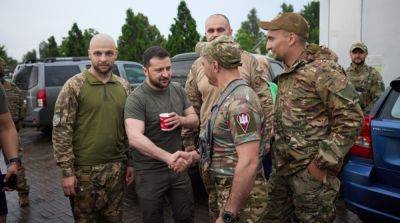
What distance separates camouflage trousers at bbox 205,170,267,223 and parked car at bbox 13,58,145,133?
27.5 feet

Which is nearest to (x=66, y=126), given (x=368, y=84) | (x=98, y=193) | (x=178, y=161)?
(x=98, y=193)

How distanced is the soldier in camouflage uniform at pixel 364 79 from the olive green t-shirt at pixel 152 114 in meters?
4.46

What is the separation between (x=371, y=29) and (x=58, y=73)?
7.97 meters

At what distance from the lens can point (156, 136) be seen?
327cm

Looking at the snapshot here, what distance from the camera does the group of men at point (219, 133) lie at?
2430 mm

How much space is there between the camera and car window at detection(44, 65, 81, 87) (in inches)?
408

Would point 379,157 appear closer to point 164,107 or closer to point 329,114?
point 329,114

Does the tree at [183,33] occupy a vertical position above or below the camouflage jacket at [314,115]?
above

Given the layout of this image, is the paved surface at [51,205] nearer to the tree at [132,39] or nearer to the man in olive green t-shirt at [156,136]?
the man in olive green t-shirt at [156,136]

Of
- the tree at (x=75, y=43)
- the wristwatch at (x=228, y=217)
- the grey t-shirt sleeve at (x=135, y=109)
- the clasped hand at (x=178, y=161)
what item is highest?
the tree at (x=75, y=43)

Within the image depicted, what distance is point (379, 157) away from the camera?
11.5 ft

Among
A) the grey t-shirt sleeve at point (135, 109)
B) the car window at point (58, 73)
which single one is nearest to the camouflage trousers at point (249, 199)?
the grey t-shirt sleeve at point (135, 109)

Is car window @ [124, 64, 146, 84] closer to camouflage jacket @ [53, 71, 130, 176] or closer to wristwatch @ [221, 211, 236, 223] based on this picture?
camouflage jacket @ [53, 71, 130, 176]

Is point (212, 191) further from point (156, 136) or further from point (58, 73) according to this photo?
point (58, 73)
